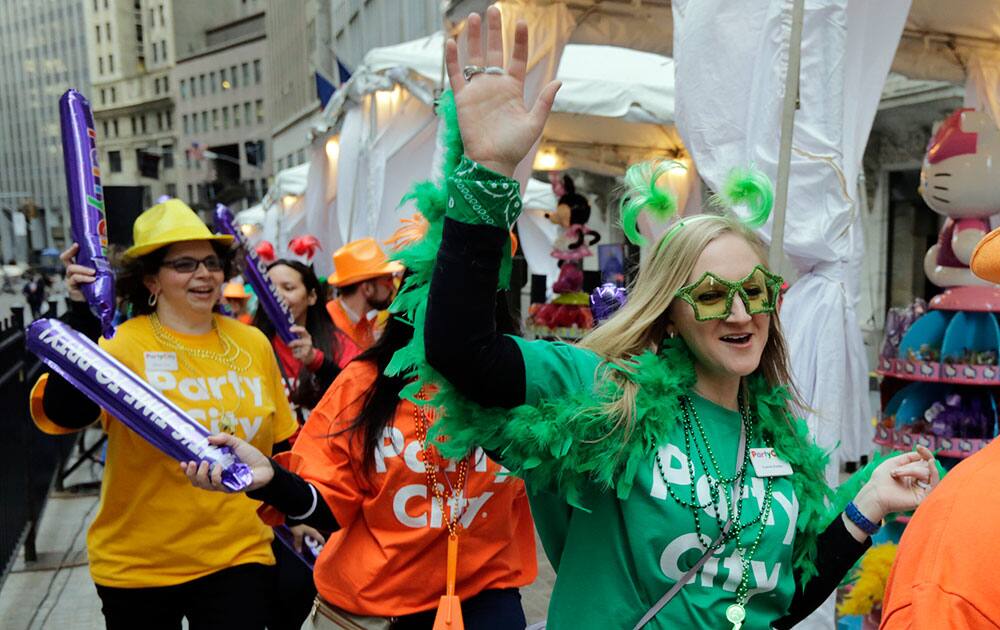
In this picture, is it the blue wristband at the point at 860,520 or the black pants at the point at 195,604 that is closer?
the blue wristband at the point at 860,520

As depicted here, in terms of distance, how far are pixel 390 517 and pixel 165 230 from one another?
4.54 ft

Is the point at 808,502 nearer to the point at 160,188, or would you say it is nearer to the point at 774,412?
the point at 774,412

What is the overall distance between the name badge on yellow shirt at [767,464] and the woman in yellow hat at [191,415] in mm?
1810

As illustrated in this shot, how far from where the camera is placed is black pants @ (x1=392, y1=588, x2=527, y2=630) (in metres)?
2.29

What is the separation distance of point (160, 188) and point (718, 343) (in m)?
109

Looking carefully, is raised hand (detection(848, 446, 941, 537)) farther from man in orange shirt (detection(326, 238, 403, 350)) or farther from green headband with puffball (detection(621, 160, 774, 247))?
man in orange shirt (detection(326, 238, 403, 350))

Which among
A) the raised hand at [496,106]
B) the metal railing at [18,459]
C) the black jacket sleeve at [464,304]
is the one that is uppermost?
the raised hand at [496,106]

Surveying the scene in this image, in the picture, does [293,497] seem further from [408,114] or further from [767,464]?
[408,114]

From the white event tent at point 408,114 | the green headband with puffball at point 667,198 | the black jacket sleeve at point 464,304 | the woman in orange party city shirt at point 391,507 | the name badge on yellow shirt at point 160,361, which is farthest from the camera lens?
the white event tent at point 408,114

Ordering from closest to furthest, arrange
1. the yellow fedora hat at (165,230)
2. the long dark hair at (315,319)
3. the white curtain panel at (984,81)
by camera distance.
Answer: the yellow fedora hat at (165,230)
the long dark hair at (315,319)
the white curtain panel at (984,81)

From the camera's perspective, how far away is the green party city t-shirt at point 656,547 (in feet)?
5.24

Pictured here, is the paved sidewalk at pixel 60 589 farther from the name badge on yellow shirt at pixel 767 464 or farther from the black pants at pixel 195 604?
the name badge on yellow shirt at pixel 767 464

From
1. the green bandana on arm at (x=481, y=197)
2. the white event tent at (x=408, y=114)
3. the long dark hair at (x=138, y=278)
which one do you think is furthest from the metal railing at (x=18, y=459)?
the green bandana on arm at (x=481, y=197)

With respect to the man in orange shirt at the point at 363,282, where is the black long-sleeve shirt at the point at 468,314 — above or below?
above
